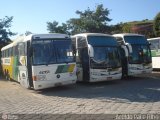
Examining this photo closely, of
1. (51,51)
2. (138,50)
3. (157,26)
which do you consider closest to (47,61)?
(51,51)

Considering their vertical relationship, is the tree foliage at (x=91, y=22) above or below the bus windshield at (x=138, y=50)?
above

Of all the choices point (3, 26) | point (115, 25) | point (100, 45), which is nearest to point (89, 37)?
point (100, 45)

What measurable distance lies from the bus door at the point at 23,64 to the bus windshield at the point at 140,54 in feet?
21.8

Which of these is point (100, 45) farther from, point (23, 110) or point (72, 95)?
point (23, 110)

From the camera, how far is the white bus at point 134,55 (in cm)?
1997

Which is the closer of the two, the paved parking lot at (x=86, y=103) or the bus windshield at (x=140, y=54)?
the paved parking lot at (x=86, y=103)

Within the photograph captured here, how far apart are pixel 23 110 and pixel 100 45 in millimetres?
7750

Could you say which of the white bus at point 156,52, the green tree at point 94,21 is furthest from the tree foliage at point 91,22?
the white bus at point 156,52

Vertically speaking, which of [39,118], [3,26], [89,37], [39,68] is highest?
[3,26]

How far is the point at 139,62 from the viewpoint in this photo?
20156mm

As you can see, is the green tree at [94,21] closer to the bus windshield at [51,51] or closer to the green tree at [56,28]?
the green tree at [56,28]

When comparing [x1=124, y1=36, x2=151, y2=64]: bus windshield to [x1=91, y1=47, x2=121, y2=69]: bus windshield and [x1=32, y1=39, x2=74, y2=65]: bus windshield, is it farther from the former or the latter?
[x1=32, y1=39, x2=74, y2=65]: bus windshield

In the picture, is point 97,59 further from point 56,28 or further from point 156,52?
point 56,28

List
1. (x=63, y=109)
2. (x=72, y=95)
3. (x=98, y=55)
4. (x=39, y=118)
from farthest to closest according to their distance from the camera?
(x=98, y=55) → (x=72, y=95) → (x=63, y=109) → (x=39, y=118)
